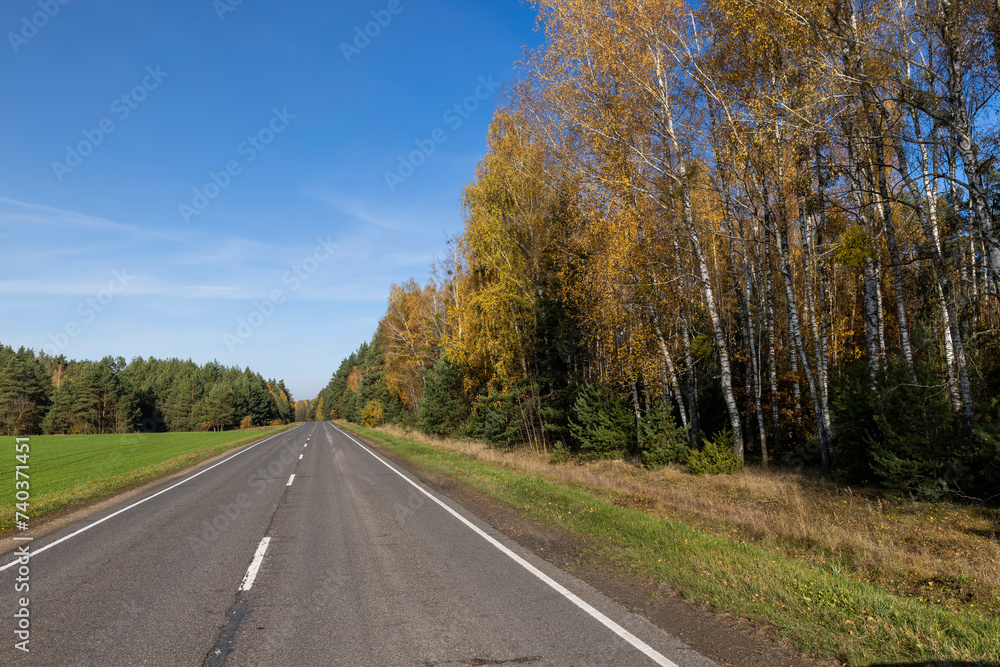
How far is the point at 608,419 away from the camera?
18172mm

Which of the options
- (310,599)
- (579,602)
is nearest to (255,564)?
(310,599)

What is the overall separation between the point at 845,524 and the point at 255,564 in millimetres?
9322

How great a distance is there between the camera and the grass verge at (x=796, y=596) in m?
4.09

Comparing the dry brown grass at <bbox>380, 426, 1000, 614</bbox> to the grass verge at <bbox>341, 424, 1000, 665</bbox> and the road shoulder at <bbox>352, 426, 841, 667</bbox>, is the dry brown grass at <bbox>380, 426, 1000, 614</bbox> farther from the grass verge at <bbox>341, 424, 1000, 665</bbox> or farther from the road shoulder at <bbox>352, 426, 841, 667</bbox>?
the road shoulder at <bbox>352, 426, 841, 667</bbox>

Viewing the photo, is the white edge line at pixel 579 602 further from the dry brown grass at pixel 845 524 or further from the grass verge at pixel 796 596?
the dry brown grass at pixel 845 524

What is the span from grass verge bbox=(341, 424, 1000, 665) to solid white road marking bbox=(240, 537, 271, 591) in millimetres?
4553

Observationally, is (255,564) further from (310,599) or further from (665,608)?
(665,608)

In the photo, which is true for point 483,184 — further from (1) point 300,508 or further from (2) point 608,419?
(1) point 300,508

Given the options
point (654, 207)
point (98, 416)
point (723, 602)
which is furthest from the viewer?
Answer: point (98, 416)

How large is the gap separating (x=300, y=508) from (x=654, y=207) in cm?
1262

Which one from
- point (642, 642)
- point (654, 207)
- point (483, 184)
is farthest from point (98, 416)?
point (642, 642)

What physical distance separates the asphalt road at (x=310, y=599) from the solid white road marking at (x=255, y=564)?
4 cm

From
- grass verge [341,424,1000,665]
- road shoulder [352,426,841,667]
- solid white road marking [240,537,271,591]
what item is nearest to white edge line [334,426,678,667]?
road shoulder [352,426,841,667]

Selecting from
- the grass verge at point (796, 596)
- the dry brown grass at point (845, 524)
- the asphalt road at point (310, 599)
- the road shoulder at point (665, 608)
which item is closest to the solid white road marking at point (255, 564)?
the asphalt road at point (310, 599)
